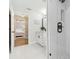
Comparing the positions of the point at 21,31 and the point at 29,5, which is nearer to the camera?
the point at 21,31

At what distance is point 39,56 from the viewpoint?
2.18 meters

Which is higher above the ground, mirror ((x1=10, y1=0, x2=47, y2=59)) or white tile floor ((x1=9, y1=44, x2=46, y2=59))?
mirror ((x1=10, y1=0, x2=47, y2=59))

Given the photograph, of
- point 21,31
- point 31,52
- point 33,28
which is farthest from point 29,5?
point 31,52

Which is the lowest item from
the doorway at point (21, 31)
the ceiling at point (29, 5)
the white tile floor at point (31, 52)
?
the white tile floor at point (31, 52)

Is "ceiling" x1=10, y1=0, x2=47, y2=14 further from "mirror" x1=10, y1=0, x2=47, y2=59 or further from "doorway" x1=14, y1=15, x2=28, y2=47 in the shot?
"doorway" x1=14, y1=15, x2=28, y2=47

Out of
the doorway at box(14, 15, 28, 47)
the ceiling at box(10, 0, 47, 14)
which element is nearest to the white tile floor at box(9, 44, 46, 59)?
the doorway at box(14, 15, 28, 47)

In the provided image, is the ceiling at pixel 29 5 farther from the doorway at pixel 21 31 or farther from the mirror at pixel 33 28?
the doorway at pixel 21 31

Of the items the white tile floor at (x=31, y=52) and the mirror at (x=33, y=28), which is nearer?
the white tile floor at (x=31, y=52)

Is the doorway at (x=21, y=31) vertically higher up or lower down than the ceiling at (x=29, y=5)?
lower down

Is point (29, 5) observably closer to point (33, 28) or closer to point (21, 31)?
point (33, 28)

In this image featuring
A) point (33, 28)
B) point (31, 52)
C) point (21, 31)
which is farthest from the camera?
point (33, 28)

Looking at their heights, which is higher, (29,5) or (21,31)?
(29,5)

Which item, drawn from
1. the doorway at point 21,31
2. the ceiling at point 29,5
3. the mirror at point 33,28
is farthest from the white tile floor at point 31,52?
the ceiling at point 29,5
